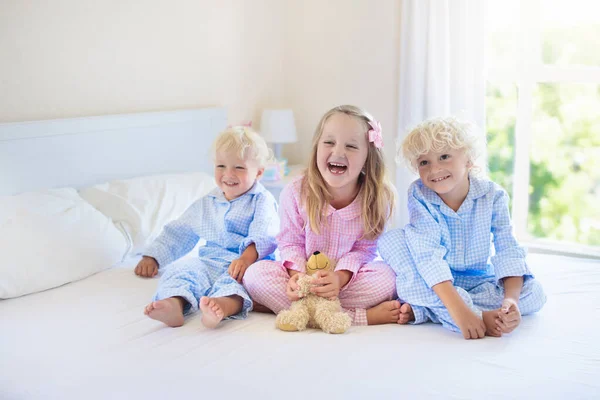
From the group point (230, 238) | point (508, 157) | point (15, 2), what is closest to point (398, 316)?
point (230, 238)

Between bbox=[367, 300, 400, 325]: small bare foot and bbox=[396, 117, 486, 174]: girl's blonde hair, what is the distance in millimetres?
457

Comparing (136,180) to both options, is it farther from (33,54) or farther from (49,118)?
(33,54)

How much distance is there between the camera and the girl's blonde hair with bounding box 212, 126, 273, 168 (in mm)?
2250

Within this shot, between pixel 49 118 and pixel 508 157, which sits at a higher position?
pixel 49 118

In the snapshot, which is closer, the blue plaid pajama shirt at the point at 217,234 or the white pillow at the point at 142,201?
the blue plaid pajama shirt at the point at 217,234

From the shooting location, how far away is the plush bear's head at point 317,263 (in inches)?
76.8

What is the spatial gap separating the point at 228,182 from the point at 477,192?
829 millimetres

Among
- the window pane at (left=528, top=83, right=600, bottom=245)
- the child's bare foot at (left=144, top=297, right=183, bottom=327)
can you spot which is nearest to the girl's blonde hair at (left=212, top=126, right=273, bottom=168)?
the child's bare foot at (left=144, top=297, right=183, bottom=327)

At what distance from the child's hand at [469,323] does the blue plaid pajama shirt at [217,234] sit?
2.25ft

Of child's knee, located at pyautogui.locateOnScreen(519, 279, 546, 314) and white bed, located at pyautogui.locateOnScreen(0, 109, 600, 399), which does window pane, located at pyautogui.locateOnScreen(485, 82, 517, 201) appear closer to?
white bed, located at pyautogui.locateOnScreen(0, 109, 600, 399)

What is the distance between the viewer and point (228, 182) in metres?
2.27

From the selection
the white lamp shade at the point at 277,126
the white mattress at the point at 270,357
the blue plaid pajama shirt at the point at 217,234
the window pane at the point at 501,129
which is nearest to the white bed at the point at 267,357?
the white mattress at the point at 270,357

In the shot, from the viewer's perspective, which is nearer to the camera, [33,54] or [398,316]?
[398,316]

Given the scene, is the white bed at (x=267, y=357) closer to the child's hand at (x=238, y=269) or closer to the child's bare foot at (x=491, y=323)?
the child's bare foot at (x=491, y=323)
